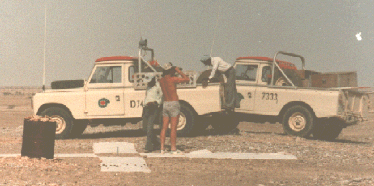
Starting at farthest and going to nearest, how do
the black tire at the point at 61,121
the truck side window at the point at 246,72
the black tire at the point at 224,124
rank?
1. the black tire at the point at 224,124
2. the truck side window at the point at 246,72
3. the black tire at the point at 61,121

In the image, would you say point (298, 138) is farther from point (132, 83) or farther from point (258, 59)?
point (132, 83)

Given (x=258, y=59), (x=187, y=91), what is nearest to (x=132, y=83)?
(x=187, y=91)

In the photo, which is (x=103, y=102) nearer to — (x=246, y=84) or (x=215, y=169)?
(x=246, y=84)

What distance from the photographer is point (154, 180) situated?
8750 millimetres

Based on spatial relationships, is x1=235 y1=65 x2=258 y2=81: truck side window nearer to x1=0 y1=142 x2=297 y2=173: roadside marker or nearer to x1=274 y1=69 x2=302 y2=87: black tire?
x1=274 y1=69 x2=302 y2=87: black tire

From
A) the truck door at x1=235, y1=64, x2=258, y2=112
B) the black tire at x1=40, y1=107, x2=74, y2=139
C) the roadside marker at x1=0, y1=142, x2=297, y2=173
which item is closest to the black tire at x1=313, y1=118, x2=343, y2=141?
the truck door at x1=235, y1=64, x2=258, y2=112

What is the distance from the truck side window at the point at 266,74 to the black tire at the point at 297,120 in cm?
104

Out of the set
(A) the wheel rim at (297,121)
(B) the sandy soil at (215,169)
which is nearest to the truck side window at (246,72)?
(A) the wheel rim at (297,121)

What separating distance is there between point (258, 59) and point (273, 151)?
3.95 metres

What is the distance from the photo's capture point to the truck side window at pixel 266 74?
15828mm

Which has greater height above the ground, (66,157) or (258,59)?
(258,59)

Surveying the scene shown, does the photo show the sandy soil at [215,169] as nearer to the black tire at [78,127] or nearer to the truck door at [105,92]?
the truck door at [105,92]

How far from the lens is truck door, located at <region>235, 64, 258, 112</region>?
51.7 ft

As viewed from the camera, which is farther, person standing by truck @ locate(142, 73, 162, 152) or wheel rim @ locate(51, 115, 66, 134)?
wheel rim @ locate(51, 115, 66, 134)
